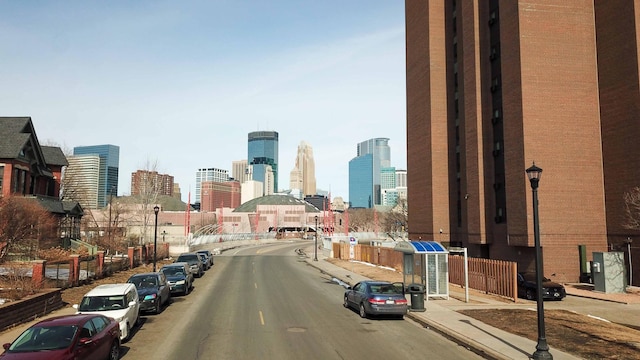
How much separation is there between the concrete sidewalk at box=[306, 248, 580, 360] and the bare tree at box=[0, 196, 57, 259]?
24204 mm

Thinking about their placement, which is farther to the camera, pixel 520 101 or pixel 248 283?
pixel 520 101

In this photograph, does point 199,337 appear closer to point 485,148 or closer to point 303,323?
point 303,323

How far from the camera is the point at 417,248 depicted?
83.4 ft

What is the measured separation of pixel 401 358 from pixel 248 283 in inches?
849

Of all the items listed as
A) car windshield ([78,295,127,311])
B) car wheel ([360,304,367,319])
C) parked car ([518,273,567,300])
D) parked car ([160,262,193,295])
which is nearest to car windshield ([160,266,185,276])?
parked car ([160,262,193,295])

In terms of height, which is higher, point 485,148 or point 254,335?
point 485,148

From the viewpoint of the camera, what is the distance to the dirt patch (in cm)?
1391

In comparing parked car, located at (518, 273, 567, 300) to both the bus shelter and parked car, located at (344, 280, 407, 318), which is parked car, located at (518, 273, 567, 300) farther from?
parked car, located at (344, 280, 407, 318)

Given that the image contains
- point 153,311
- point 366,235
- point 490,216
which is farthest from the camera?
point 366,235

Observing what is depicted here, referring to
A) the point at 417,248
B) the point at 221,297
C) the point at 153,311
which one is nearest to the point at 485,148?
the point at 417,248

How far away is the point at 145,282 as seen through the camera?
2200cm

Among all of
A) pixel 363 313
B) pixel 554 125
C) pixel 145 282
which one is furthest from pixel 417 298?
pixel 554 125

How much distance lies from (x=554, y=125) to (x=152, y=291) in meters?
32.1

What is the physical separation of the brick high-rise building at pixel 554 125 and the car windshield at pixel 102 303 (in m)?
30.2
